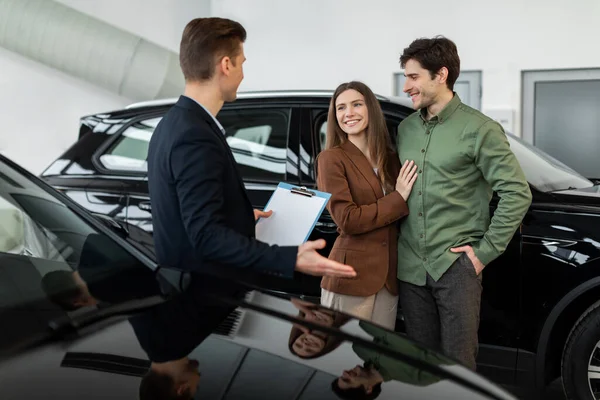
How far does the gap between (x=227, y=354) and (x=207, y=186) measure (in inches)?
22.8

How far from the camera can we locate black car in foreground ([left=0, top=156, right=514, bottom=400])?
47.2 inches

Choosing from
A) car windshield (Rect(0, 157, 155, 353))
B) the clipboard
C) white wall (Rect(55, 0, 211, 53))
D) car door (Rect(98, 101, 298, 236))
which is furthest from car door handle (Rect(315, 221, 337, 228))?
white wall (Rect(55, 0, 211, 53))

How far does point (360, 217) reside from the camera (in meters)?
2.48

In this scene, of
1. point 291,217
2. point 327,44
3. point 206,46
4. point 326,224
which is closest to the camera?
point 206,46

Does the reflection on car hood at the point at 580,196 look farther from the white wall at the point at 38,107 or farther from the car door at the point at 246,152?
the white wall at the point at 38,107

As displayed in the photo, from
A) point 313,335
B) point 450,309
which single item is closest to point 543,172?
point 450,309

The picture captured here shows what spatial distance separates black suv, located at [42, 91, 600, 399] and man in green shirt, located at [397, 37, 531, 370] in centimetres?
45

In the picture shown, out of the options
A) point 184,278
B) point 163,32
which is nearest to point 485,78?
point 163,32

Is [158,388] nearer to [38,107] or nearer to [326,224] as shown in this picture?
[326,224]

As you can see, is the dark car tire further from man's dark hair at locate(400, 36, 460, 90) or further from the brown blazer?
man's dark hair at locate(400, 36, 460, 90)

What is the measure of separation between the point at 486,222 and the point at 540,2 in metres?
4.46

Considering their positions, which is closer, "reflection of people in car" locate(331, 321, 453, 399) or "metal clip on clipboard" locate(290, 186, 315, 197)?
"reflection of people in car" locate(331, 321, 453, 399)

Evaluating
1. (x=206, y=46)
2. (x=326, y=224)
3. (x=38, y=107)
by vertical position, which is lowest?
(x=326, y=224)

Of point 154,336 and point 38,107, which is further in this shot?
point 38,107
